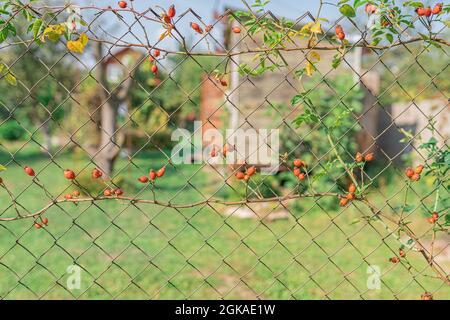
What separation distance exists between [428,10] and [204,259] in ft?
9.87

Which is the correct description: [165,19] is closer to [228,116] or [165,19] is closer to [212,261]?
[212,261]

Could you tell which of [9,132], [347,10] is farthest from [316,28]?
[9,132]

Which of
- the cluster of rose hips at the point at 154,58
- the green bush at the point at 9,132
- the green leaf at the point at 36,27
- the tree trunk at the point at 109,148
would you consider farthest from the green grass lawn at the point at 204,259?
the green bush at the point at 9,132

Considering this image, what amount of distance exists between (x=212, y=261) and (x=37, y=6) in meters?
2.98

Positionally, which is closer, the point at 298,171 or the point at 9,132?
the point at 298,171

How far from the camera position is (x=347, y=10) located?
1.52m

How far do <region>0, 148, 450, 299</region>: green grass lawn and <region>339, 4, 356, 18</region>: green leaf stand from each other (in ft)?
2.64

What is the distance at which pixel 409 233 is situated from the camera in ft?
6.20

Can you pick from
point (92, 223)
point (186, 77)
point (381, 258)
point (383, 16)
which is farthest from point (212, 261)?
point (186, 77)

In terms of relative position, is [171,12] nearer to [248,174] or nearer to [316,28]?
[316,28]

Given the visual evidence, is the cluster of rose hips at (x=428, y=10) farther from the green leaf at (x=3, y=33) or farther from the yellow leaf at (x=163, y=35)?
the green leaf at (x=3, y=33)

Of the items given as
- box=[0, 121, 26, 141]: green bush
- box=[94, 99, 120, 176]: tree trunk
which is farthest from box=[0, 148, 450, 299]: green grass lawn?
box=[0, 121, 26, 141]: green bush
